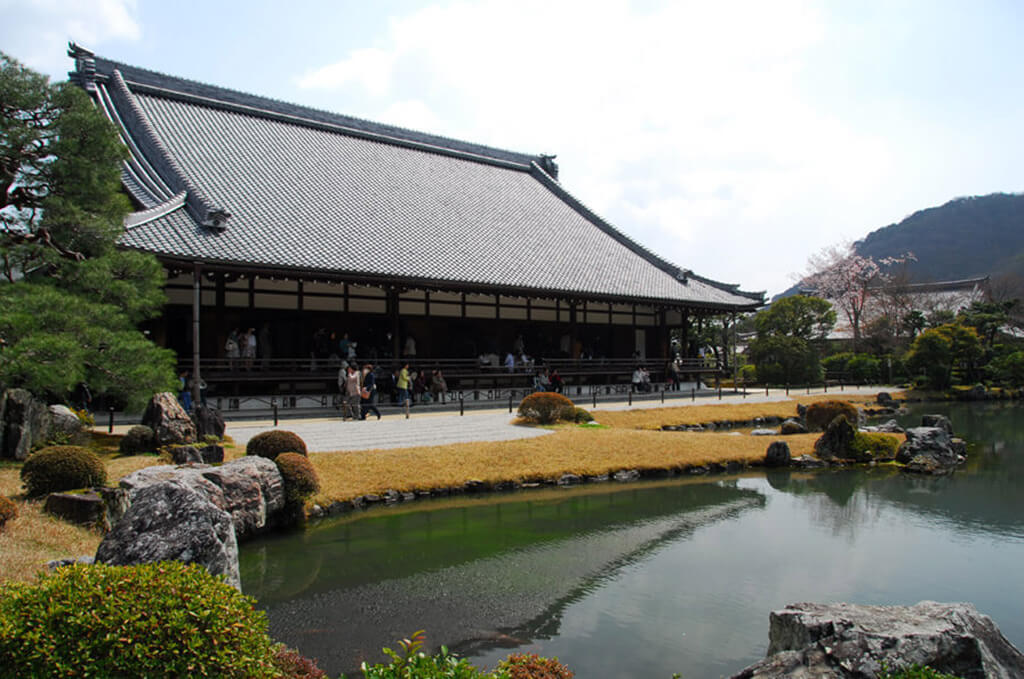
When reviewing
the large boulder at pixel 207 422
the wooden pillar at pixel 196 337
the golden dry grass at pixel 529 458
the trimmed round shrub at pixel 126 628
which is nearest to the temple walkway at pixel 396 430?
the large boulder at pixel 207 422

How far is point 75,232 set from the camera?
12.1m

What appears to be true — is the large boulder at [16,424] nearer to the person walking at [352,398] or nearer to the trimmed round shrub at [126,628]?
the trimmed round shrub at [126,628]

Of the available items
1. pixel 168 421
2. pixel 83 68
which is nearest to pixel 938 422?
pixel 168 421

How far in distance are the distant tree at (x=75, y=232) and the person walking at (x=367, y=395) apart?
7.09 metres

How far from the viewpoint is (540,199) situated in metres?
34.8

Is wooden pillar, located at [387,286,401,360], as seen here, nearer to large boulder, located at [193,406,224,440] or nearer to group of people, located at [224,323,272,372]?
group of people, located at [224,323,272,372]

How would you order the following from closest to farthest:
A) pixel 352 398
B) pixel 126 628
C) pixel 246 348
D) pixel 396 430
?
pixel 126 628
pixel 396 430
pixel 352 398
pixel 246 348

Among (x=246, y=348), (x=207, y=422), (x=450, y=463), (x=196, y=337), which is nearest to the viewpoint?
(x=450, y=463)

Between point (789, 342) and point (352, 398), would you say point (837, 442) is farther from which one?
point (789, 342)

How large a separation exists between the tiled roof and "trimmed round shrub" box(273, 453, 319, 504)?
30.9 feet

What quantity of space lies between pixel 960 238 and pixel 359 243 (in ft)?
347

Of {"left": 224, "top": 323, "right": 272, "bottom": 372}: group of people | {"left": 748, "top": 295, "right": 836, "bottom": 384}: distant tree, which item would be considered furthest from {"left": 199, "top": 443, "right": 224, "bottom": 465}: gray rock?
{"left": 748, "top": 295, "right": 836, "bottom": 384}: distant tree

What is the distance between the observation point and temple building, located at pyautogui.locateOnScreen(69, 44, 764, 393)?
790 inches

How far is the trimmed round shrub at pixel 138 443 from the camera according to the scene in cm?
1171
